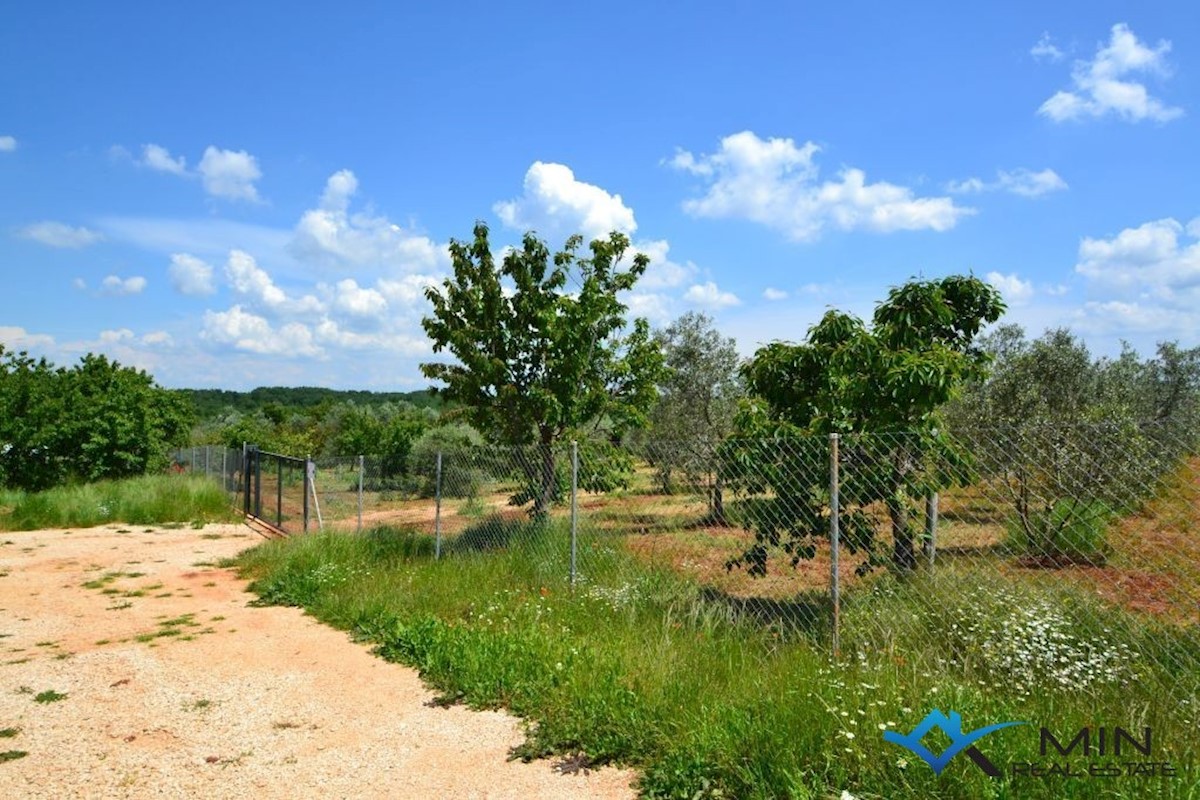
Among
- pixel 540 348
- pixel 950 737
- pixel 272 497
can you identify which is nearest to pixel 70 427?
pixel 272 497

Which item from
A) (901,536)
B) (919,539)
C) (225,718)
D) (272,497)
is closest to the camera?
(225,718)

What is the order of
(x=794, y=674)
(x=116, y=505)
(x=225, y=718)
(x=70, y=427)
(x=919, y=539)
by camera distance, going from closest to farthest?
(x=794, y=674) → (x=225, y=718) → (x=919, y=539) → (x=116, y=505) → (x=70, y=427)

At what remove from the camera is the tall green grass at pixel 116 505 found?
15977mm

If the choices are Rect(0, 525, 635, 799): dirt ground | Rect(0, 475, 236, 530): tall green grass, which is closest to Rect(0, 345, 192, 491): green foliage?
Rect(0, 475, 236, 530): tall green grass

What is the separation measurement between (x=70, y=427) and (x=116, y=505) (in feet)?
15.1

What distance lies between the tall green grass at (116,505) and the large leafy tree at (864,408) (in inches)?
584

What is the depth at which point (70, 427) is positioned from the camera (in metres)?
19.7

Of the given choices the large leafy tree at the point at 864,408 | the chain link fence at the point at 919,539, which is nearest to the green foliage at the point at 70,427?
the chain link fence at the point at 919,539

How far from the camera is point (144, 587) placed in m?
9.44

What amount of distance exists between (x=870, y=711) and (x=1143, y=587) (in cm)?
449

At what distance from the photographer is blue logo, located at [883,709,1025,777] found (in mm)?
3277

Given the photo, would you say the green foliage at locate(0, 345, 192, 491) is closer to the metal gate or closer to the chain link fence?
the metal gate

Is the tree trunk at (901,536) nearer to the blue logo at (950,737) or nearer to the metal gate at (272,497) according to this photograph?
the blue logo at (950,737)

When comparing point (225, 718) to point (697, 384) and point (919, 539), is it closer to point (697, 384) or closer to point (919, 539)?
point (919, 539)
